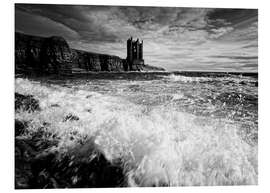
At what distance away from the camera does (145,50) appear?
8.64 ft

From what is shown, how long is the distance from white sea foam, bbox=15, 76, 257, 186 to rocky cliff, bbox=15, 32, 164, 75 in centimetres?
17

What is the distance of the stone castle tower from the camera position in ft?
8.55

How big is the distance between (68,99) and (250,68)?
1940 mm

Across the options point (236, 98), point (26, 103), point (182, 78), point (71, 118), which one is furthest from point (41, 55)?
point (236, 98)

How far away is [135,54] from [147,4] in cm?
52

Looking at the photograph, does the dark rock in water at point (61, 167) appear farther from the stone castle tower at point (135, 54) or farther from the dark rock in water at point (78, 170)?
the stone castle tower at point (135, 54)

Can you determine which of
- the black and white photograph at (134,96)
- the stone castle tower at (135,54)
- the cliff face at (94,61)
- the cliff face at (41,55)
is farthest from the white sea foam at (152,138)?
the stone castle tower at (135,54)

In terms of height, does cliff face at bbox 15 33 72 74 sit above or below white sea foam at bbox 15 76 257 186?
above

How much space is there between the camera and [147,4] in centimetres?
253

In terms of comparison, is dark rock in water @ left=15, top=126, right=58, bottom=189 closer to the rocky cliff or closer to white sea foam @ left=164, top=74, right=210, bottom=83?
the rocky cliff

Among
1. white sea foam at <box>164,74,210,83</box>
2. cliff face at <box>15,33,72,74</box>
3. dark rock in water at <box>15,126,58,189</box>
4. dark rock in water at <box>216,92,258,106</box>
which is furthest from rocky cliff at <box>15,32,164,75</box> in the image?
dark rock in water at <box>216,92,258,106</box>

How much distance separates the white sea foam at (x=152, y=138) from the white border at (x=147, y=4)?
9cm
